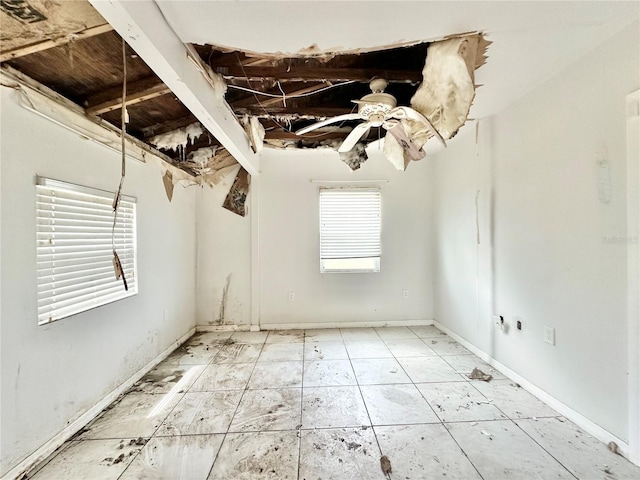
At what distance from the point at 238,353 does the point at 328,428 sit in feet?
5.10

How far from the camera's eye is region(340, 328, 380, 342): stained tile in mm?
3427

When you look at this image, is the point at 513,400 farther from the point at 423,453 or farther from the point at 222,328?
the point at 222,328

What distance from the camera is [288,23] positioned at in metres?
1.41

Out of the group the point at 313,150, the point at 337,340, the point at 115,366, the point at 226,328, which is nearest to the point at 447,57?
the point at 313,150

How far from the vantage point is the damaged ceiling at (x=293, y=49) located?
1.29 m

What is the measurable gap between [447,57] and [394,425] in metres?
2.35

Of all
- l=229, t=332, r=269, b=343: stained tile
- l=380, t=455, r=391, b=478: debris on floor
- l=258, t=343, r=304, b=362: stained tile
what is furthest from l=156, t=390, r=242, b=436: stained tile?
l=229, t=332, r=269, b=343: stained tile

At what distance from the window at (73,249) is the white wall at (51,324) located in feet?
0.21

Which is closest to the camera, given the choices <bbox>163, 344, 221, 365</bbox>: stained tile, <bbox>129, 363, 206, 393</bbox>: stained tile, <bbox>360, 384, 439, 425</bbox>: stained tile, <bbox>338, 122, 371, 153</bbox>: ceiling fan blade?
<bbox>360, 384, 439, 425</bbox>: stained tile

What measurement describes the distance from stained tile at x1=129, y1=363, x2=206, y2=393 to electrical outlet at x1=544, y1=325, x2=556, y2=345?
9.56ft

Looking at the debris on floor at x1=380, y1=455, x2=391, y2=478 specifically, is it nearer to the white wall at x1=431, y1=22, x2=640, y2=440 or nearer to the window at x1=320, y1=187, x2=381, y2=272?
the white wall at x1=431, y1=22, x2=640, y2=440

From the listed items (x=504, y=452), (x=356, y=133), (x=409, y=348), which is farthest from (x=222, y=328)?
(x=504, y=452)

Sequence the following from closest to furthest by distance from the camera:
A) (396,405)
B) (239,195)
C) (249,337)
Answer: (396,405) → (249,337) → (239,195)

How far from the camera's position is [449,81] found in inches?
66.6
